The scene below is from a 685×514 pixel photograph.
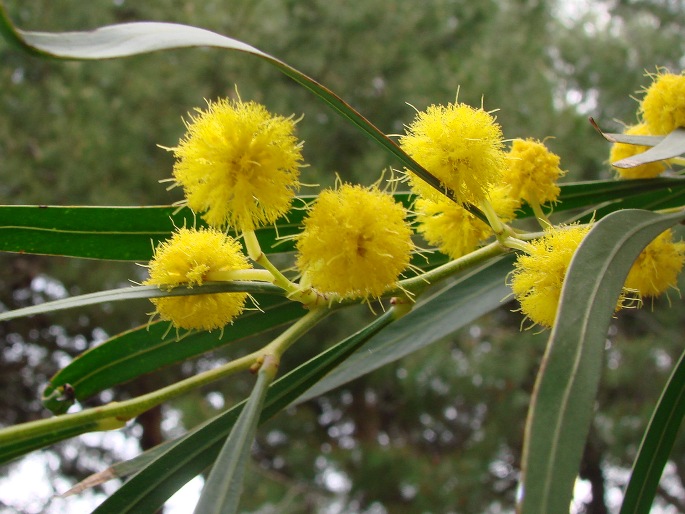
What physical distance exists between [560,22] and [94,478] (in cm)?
815

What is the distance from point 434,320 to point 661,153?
1.41 ft

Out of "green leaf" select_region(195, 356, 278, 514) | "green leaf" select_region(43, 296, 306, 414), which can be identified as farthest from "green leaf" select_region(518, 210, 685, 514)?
"green leaf" select_region(43, 296, 306, 414)

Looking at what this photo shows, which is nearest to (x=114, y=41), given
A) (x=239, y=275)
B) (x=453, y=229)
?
(x=239, y=275)

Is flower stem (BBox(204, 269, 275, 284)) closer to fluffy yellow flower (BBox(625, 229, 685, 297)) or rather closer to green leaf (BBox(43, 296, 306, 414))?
green leaf (BBox(43, 296, 306, 414))

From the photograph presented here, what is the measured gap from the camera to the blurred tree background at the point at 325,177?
4.77 metres

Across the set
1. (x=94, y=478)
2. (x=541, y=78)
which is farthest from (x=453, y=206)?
(x=541, y=78)

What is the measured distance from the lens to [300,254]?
707mm

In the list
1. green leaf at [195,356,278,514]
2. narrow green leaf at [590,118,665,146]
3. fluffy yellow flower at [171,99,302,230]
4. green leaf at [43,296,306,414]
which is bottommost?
green leaf at [195,356,278,514]

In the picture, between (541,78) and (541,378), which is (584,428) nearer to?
(541,378)

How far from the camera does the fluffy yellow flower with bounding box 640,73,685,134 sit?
3.37 ft

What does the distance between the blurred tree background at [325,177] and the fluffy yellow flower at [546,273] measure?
152 inches

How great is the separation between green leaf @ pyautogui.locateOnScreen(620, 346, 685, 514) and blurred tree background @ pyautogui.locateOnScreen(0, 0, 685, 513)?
12.2ft

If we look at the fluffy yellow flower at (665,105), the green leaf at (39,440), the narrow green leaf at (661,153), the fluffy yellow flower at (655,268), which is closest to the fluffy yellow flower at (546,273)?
the narrow green leaf at (661,153)

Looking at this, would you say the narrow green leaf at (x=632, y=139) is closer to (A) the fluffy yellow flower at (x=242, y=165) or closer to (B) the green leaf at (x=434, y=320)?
(B) the green leaf at (x=434, y=320)
